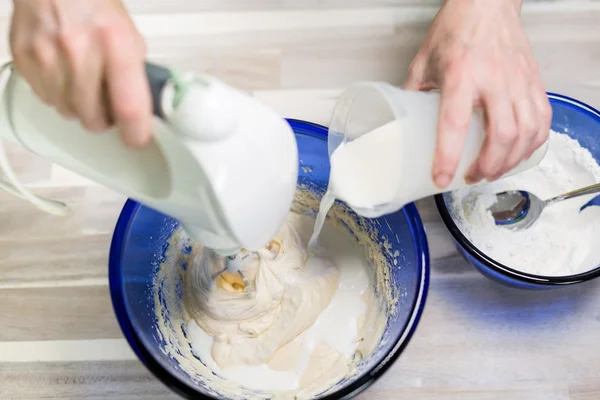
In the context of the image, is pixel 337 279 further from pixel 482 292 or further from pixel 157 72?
pixel 157 72

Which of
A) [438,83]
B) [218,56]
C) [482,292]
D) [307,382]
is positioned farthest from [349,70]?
[307,382]

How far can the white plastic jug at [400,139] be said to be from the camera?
694 millimetres

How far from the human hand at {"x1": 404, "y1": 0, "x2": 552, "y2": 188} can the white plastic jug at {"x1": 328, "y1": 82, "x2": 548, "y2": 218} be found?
2 centimetres

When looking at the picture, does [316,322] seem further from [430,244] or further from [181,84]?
[181,84]

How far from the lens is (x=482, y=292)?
101cm

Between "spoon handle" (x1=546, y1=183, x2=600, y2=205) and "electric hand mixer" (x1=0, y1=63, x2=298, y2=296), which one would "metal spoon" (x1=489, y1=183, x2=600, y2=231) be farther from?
"electric hand mixer" (x1=0, y1=63, x2=298, y2=296)

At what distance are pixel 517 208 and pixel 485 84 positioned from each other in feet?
1.29

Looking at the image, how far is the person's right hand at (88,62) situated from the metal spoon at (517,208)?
0.75m

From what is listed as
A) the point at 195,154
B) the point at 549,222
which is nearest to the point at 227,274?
the point at 195,154

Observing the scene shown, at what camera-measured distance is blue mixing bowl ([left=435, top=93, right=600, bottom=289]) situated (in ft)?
2.89

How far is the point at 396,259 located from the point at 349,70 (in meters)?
0.47

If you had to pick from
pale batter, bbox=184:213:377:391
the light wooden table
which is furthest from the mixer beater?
the light wooden table

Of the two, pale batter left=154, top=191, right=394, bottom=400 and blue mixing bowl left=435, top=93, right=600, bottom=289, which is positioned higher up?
blue mixing bowl left=435, top=93, right=600, bottom=289

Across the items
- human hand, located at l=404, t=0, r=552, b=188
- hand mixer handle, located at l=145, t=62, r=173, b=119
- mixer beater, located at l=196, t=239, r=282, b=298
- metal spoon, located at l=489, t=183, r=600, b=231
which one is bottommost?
mixer beater, located at l=196, t=239, r=282, b=298
